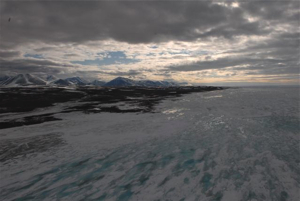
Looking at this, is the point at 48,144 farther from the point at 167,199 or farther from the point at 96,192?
the point at 167,199

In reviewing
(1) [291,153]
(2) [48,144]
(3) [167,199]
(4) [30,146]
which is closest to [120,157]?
Result: (3) [167,199]

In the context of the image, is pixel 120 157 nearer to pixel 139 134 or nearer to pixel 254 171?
pixel 139 134

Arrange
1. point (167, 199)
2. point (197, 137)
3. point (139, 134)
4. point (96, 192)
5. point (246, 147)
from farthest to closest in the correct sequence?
point (139, 134)
point (197, 137)
point (246, 147)
point (96, 192)
point (167, 199)

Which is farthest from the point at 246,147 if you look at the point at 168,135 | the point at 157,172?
the point at 157,172

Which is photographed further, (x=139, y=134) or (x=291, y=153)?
(x=139, y=134)

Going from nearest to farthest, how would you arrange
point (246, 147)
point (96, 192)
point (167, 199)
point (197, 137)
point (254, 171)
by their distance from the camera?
point (167, 199) → point (96, 192) → point (254, 171) → point (246, 147) → point (197, 137)

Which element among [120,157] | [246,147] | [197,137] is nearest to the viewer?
[120,157]
